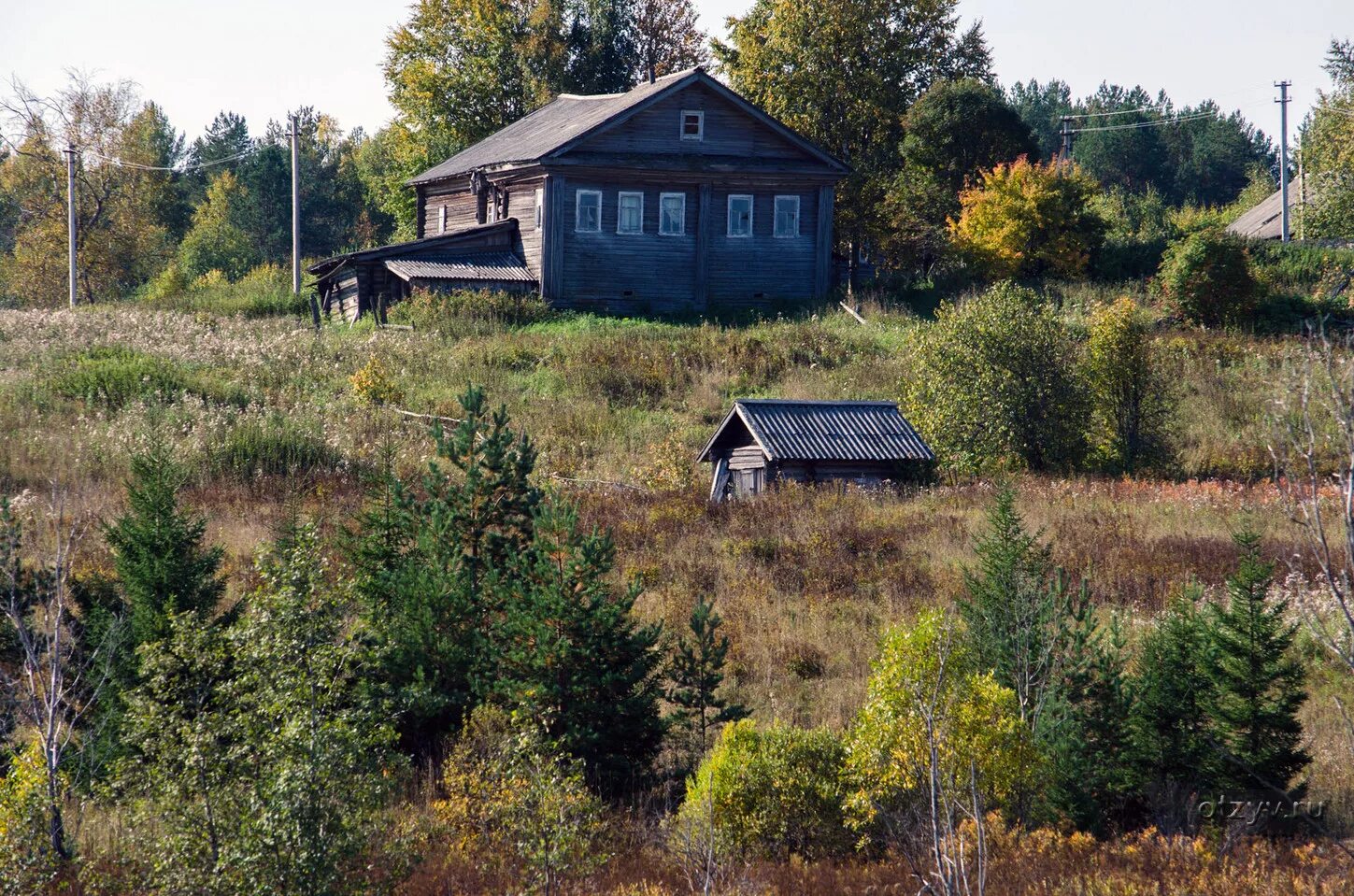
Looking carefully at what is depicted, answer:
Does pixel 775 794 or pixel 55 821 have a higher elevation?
pixel 55 821

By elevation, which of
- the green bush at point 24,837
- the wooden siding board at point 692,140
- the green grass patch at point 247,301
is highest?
the wooden siding board at point 692,140

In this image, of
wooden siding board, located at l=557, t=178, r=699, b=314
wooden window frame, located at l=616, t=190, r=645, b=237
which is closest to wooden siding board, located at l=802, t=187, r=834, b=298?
wooden siding board, located at l=557, t=178, r=699, b=314

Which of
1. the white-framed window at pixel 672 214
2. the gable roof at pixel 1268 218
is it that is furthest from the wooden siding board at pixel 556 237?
the gable roof at pixel 1268 218

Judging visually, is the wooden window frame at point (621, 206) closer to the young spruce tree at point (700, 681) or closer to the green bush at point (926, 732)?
the young spruce tree at point (700, 681)

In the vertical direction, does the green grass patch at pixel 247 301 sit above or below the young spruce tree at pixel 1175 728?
above

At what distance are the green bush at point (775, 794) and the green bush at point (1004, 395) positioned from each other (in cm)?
1434

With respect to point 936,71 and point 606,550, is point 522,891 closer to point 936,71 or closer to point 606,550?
point 606,550

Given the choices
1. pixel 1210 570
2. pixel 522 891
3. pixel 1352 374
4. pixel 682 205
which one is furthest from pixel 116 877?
pixel 682 205

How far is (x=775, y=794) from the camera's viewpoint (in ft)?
36.5

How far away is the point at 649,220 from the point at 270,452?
17624mm

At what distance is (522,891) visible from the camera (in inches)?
358

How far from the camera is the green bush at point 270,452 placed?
74.6 feet

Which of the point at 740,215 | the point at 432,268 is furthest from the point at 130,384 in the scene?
the point at 740,215

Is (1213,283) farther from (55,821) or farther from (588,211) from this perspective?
(55,821)
